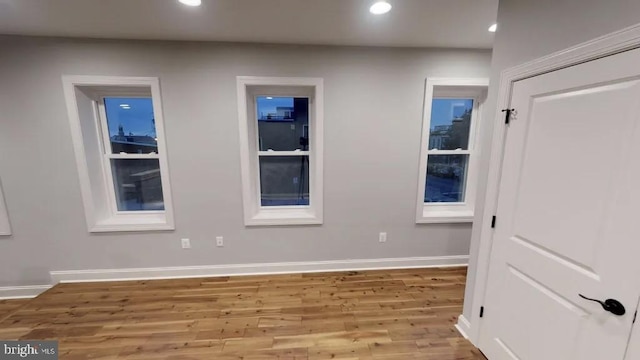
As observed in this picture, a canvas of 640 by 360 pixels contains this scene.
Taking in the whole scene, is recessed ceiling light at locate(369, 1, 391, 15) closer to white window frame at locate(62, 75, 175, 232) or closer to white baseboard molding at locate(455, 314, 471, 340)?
white window frame at locate(62, 75, 175, 232)

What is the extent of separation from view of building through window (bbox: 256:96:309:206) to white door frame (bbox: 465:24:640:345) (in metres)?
1.88

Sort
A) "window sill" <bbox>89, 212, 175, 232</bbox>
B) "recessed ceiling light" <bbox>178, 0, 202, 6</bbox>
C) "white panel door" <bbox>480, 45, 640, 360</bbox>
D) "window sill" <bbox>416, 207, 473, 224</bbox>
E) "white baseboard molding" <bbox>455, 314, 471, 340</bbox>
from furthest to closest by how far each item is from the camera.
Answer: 1. "window sill" <bbox>416, 207, 473, 224</bbox>
2. "window sill" <bbox>89, 212, 175, 232</bbox>
3. "white baseboard molding" <bbox>455, 314, 471, 340</bbox>
4. "recessed ceiling light" <bbox>178, 0, 202, 6</bbox>
5. "white panel door" <bbox>480, 45, 640, 360</bbox>

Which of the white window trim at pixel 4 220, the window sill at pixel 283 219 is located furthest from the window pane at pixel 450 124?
the white window trim at pixel 4 220

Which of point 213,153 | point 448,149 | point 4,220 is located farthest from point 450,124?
point 4,220

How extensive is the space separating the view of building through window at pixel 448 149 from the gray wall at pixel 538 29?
126 centimetres

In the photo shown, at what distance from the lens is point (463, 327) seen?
78.5 inches

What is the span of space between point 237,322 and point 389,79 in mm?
2830

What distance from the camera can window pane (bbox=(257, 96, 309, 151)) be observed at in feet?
9.41

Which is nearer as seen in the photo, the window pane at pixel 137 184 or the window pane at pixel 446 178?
the window pane at pixel 137 184

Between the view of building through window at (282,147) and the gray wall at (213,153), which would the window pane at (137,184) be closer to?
the gray wall at (213,153)

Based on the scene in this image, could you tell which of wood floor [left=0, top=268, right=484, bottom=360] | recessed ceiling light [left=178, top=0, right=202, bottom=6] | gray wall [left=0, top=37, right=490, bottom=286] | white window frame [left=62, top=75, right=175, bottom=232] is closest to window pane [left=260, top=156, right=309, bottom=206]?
gray wall [left=0, top=37, right=490, bottom=286]

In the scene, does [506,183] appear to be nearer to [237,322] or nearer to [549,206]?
[549,206]

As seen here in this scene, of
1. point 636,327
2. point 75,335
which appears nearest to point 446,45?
point 636,327

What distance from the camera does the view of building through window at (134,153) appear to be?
108 inches
